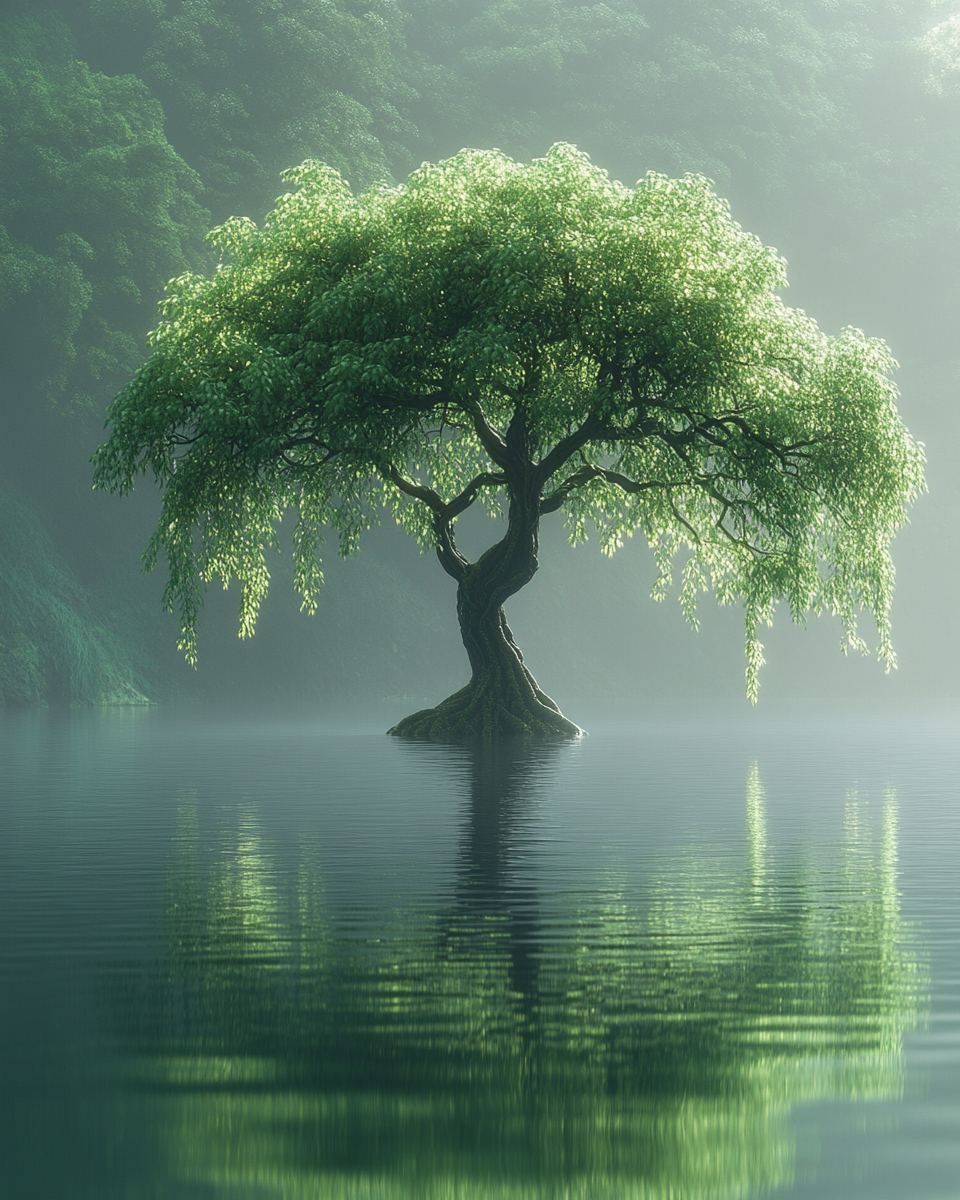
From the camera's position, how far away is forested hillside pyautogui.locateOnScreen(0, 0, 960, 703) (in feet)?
202

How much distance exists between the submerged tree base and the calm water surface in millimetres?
15973

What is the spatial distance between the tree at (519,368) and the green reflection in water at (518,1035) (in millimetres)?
17626

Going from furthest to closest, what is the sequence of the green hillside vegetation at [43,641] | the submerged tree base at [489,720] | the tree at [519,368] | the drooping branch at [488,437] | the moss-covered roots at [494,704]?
the green hillside vegetation at [43,641] < the moss-covered roots at [494,704] < the submerged tree base at [489,720] < the drooping branch at [488,437] < the tree at [519,368]

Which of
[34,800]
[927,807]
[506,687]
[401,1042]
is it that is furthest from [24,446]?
[401,1042]

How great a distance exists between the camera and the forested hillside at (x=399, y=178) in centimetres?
6162

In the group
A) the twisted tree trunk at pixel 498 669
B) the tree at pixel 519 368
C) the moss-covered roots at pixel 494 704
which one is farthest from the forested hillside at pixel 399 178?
the tree at pixel 519 368

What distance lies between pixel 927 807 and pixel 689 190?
53.4 ft

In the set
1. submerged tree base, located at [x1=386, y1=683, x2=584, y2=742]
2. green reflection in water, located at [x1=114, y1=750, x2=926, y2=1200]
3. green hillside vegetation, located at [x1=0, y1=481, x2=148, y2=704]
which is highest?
green hillside vegetation, located at [x1=0, y1=481, x2=148, y2=704]

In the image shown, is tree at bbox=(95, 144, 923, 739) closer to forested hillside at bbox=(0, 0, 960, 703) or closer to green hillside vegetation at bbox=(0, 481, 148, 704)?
green hillside vegetation at bbox=(0, 481, 148, 704)

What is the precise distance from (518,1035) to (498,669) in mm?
25475

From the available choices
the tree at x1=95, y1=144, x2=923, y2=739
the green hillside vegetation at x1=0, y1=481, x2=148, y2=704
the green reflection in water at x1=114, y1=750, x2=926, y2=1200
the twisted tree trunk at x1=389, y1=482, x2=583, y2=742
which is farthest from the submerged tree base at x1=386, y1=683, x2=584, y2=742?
the green hillside vegetation at x1=0, y1=481, x2=148, y2=704

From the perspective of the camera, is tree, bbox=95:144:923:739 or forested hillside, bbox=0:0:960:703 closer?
tree, bbox=95:144:923:739

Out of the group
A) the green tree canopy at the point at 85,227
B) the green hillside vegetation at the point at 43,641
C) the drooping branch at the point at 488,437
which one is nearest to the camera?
the drooping branch at the point at 488,437

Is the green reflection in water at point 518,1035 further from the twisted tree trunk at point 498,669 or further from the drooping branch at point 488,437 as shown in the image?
the twisted tree trunk at point 498,669
